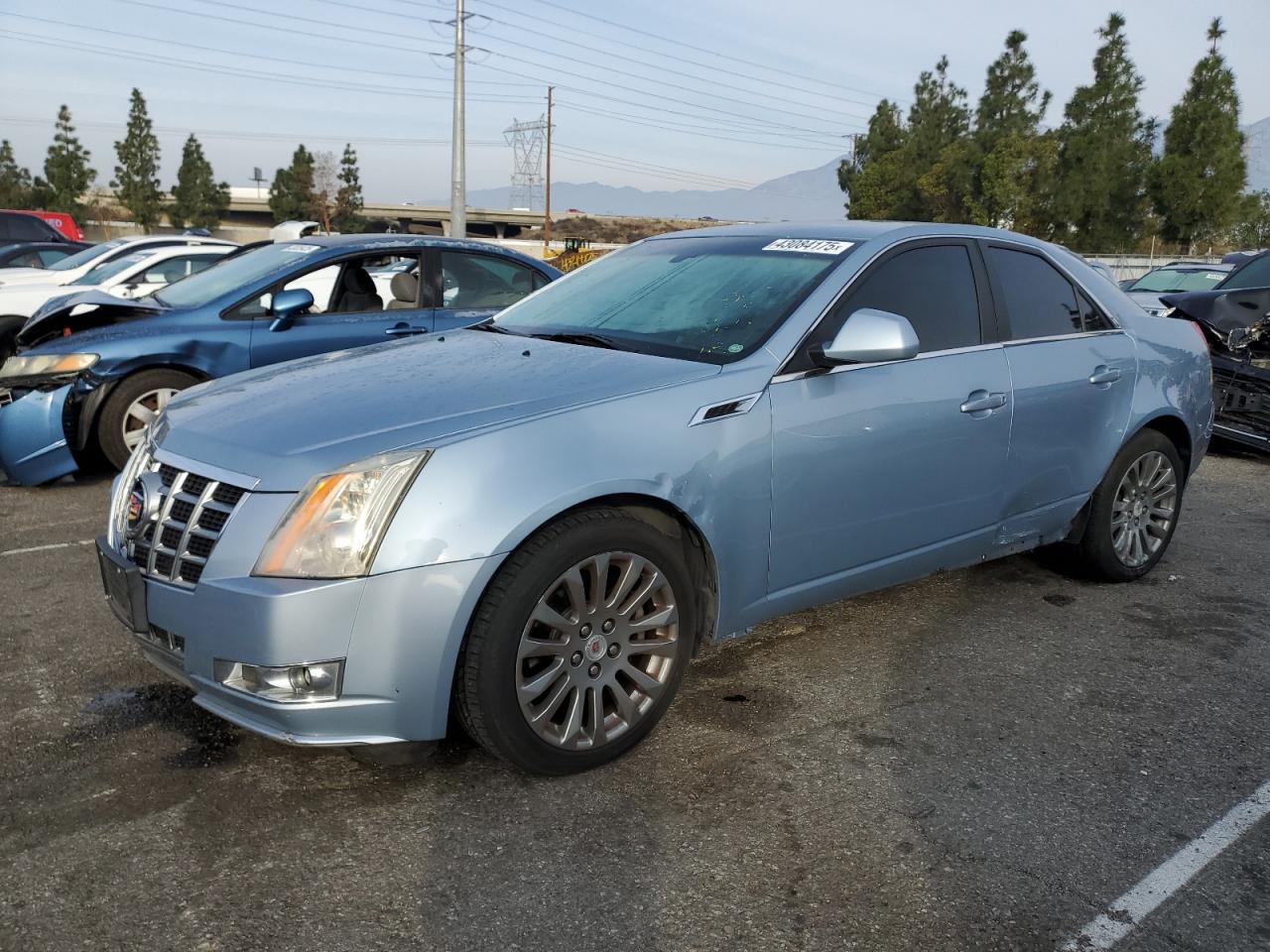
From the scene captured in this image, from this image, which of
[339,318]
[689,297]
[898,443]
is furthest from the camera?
[339,318]

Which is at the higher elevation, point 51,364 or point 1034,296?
point 1034,296

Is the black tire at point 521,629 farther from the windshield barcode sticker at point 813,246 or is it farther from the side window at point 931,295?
the windshield barcode sticker at point 813,246

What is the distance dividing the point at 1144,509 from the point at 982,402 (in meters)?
1.55

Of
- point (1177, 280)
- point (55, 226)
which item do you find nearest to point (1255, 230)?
point (1177, 280)

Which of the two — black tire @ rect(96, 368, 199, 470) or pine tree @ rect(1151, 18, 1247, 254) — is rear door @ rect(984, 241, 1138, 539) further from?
pine tree @ rect(1151, 18, 1247, 254)

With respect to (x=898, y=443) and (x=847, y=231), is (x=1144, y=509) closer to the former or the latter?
(x=898, y=443)

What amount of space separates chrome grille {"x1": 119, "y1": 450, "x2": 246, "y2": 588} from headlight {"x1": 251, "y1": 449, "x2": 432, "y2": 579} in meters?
0.21

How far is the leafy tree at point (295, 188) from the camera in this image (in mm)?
88562

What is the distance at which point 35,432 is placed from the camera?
6.36 m

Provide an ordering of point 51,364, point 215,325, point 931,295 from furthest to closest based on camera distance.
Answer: point 215,325 → point 51,364 → point 931,295

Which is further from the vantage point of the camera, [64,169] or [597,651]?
[64,169]

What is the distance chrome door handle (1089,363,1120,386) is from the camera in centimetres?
453

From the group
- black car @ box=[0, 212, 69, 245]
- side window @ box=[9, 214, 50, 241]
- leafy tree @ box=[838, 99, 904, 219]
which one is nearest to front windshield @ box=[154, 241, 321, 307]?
black car @ box=[0, 212, 69, 245]

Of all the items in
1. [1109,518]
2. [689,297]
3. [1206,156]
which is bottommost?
[1109,518]
